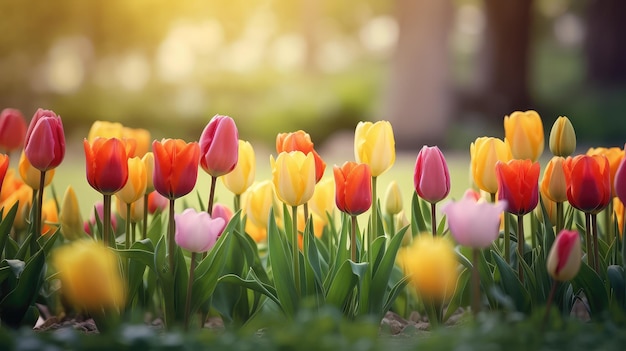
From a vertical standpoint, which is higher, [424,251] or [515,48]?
[515,48]

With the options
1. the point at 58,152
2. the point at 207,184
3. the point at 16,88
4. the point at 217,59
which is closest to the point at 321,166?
the point at 58,152

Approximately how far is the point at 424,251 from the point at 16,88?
1633cm

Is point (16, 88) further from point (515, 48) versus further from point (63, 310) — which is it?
point (63, 310)

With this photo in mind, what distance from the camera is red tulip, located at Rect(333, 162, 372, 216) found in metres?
2.02

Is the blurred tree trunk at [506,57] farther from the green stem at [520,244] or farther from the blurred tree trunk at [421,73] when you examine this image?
the green stem at [520,244]

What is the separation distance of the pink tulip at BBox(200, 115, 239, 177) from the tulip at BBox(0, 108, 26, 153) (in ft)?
3.60

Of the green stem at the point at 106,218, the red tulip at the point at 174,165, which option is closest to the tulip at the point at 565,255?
the red tulip at the point at 174,165

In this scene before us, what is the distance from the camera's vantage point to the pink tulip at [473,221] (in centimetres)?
156

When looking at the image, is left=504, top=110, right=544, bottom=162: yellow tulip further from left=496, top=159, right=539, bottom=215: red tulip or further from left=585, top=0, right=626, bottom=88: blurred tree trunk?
left=585, top=0, right=626, bottom=88: blurred tree trunk

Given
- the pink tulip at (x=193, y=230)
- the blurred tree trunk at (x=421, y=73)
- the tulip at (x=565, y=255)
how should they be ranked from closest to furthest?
1. the tulip at (x=565, y=255)
2. the pink tulip at (x=193, y=230)
3. the blurred tree trunk at (x=421, y=73)

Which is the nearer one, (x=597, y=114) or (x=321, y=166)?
(x=321, y=166)

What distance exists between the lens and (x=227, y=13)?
18828mm

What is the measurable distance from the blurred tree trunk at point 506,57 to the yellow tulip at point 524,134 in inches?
440

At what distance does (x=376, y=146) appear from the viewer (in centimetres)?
219
